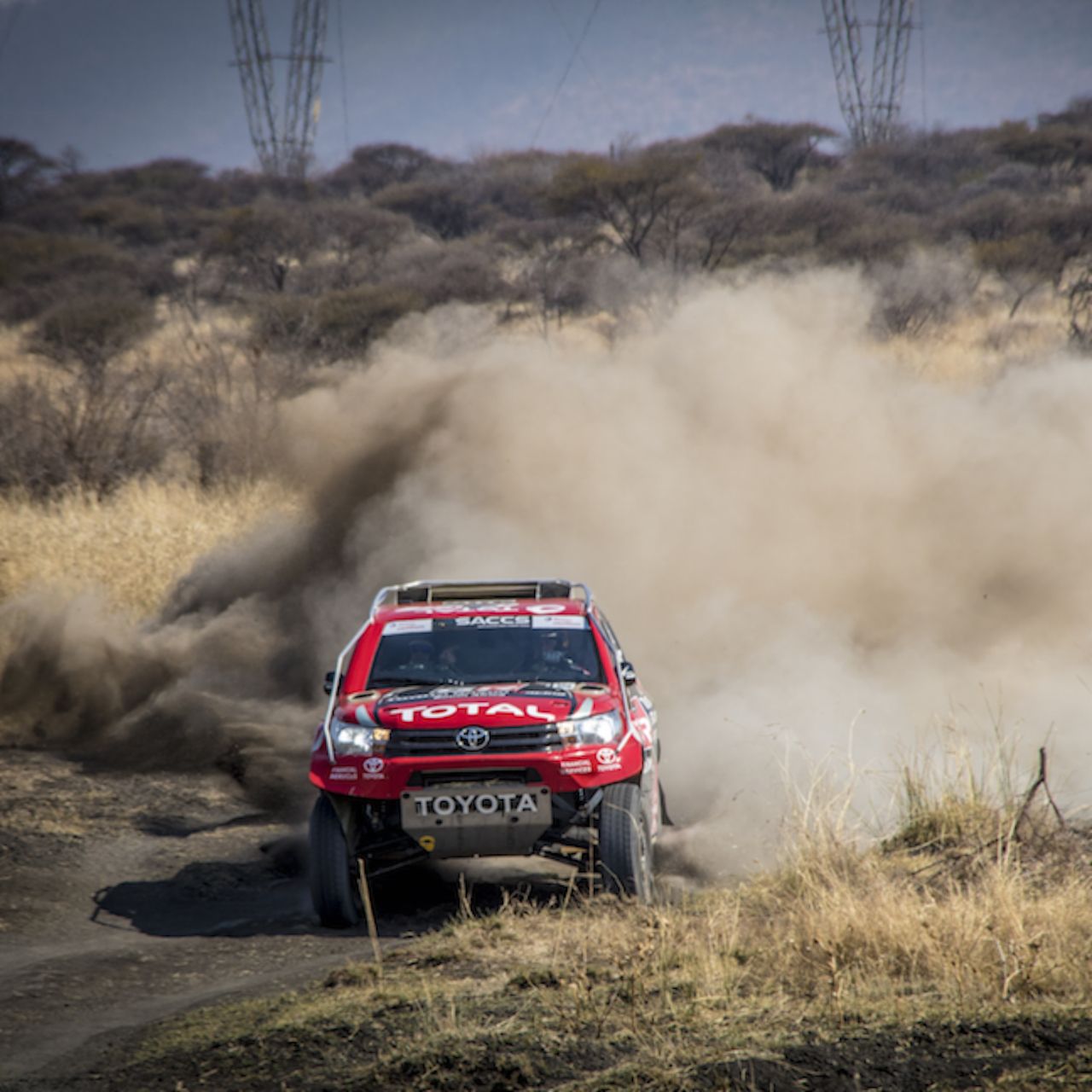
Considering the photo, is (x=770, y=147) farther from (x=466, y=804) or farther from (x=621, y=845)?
(x=466, y=804)

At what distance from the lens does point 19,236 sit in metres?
50.1

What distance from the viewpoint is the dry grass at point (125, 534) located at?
17.5m

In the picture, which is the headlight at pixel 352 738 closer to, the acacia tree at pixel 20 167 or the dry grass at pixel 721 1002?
the dry grass at pixel 721 1002

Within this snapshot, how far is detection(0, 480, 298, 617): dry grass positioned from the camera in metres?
17.5

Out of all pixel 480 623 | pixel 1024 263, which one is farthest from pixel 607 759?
pixel 1024 263

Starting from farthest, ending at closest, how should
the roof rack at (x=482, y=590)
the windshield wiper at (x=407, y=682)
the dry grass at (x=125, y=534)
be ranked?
the dry grass at (x=125, y=534) < the roof rack at (x=482, y=590) < the windshield wiper at (x=407, y=682)

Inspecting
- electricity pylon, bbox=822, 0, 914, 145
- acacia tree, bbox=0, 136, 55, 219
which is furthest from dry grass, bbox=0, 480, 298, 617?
electricity pylon, bbox=822, 0, 914, 145

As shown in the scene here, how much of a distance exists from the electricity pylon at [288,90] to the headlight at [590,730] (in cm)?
6882

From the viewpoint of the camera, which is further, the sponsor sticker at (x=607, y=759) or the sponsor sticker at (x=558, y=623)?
the sponsor sticker at (x=558, y=623)

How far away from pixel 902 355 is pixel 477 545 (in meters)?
13.2

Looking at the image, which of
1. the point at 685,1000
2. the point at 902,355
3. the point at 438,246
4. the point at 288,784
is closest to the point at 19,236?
the point at 438,246

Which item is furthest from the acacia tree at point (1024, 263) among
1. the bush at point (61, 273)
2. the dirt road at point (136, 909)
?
the dirt road at point (136, 909)

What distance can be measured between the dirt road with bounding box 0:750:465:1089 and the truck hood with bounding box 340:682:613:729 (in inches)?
44.4

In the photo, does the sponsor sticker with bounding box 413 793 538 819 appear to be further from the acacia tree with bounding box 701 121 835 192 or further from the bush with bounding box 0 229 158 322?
the acacia tree with bounding box 701 121 835 192
